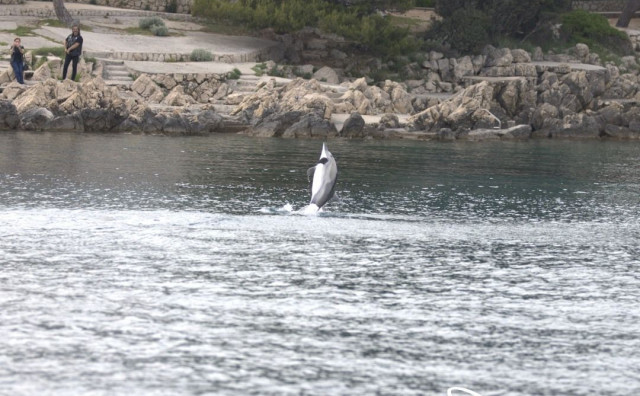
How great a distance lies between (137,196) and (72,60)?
20269mm

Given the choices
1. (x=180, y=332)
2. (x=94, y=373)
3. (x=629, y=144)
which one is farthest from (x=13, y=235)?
(x=629, y=144)

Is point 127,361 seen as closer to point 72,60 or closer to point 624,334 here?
point 624,334

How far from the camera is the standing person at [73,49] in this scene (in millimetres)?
36312

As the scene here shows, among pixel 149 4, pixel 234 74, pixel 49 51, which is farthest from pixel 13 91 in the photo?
pixel 149 4

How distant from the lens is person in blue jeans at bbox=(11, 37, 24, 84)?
3588 cm

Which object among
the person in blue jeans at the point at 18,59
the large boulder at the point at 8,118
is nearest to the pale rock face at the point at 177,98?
the person in blue jeans at the point at 18,59

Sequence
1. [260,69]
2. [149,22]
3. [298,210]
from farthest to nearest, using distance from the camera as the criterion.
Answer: [149,22]
[260,69]
[298,210]

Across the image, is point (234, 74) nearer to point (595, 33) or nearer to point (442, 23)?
point (442, 23)

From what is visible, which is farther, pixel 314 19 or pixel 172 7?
pixel 172 7

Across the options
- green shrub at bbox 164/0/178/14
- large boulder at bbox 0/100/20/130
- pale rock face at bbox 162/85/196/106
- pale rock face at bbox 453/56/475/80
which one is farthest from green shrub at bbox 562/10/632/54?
large boulder at bbox 0/100/20/130

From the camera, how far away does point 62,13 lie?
150 ft

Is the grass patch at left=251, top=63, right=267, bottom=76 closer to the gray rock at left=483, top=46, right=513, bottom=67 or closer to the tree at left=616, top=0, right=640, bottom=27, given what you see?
the gray rock at left=483, top=46, right=513, bottom=67

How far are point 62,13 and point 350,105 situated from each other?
1446 cm

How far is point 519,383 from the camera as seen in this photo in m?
8.87
